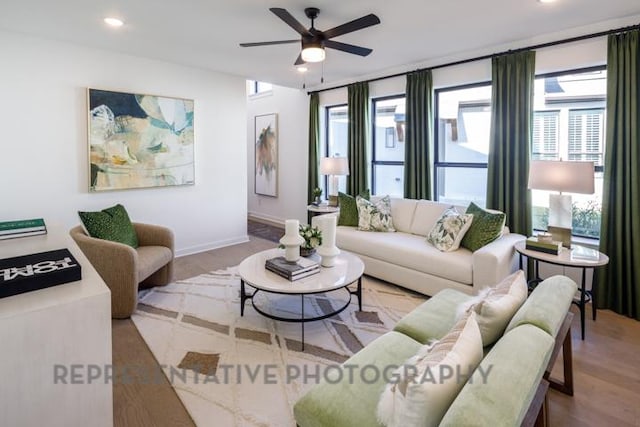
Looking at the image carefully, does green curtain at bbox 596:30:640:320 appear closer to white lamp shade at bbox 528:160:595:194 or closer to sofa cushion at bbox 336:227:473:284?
white lamp shade at bbox 528:160:595:194

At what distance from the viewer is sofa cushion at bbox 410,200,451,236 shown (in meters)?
4.02

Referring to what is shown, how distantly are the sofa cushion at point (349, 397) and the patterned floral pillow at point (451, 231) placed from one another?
6.72 ft

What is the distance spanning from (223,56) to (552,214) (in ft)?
12.5

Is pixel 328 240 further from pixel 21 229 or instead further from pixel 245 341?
pixel 21 229

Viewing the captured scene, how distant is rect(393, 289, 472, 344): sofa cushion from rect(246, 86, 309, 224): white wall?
438 cm

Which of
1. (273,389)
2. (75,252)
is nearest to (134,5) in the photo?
(75,252)

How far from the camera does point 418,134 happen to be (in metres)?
4.54

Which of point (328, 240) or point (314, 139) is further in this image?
point (314, 139)

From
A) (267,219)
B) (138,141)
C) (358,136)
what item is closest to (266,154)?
(267,219)

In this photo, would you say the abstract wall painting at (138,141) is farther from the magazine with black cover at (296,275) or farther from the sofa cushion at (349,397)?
the sofa cushion at (349,397)

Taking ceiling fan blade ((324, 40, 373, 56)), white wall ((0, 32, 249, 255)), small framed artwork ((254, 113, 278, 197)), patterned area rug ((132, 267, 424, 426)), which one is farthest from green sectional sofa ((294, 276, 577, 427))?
small framed artwork ((254, 113, 278, 197))

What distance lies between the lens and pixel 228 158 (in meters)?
5.26

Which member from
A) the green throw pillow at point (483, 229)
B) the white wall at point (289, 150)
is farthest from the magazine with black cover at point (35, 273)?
the white wall at point (289, 150)

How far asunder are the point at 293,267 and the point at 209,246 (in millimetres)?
2775
